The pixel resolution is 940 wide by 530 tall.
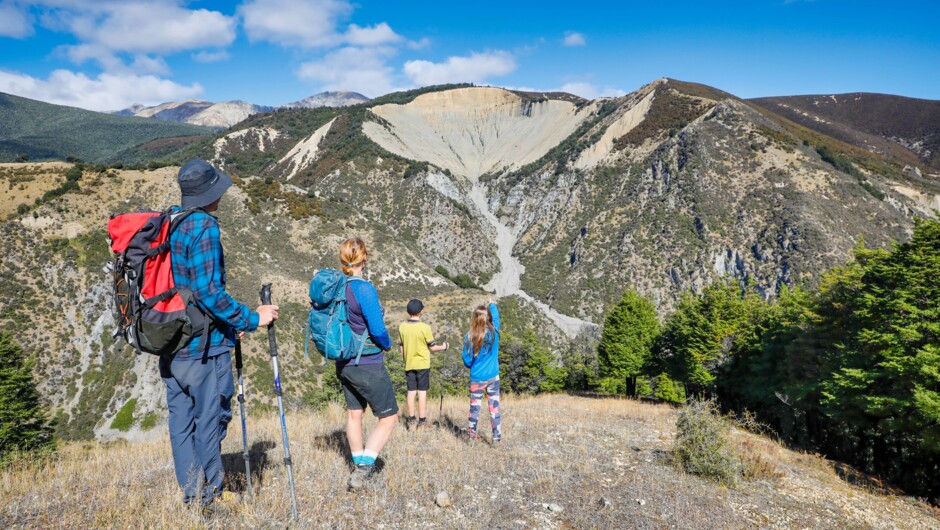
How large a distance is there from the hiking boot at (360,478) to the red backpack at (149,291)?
2144mm

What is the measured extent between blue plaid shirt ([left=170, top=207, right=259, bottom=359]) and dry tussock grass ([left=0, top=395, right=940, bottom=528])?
4.26 feet

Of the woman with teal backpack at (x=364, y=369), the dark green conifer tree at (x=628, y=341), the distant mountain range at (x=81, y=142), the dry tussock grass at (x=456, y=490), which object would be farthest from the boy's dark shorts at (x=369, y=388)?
the distant mountain range at (x=81, y=142)

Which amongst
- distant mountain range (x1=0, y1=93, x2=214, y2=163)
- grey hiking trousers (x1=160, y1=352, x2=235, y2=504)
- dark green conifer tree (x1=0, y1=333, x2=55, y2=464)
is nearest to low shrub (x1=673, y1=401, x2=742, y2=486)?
grey hiking trousers (x1=160, y1=352, x2=235, y2=504)

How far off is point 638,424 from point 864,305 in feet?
35.9

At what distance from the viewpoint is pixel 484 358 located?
22.3 feet

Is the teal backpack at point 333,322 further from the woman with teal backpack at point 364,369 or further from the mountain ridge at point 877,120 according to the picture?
the mountain ridge at point 877,120

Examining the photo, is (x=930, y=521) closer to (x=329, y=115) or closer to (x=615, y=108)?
(x=615, y=108)

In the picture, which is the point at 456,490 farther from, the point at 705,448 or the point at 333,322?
the point at 705,448

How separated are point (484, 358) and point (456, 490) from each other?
228 centimetres

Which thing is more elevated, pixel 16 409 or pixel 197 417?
pixel 197 417

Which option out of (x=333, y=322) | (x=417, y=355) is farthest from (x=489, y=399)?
(x=333, y=322)

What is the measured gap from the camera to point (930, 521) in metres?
6.45

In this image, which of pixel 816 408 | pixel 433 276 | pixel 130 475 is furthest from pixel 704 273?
pixel 130 475

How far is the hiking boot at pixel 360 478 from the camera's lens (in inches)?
167
